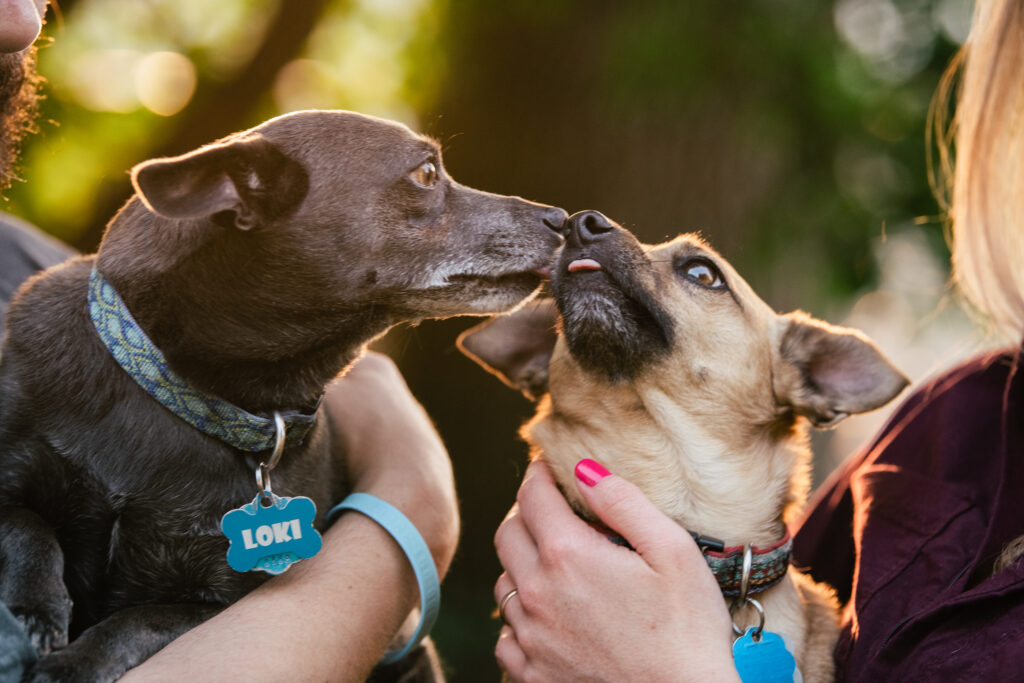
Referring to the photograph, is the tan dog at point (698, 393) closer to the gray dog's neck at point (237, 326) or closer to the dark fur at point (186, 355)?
the dark fur at point (186, 355)

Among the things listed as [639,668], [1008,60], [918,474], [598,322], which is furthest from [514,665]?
[1008,60]

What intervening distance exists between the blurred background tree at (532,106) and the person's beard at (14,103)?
1017 mm

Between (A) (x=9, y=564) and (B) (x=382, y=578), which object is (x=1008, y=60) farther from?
(A) (x=9, y=564)

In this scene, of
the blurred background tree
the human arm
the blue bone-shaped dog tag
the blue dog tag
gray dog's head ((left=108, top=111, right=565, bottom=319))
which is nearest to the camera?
the human arm

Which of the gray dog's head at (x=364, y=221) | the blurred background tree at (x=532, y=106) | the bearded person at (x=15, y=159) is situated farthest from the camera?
the blurred background tree at (x=532, y=106)

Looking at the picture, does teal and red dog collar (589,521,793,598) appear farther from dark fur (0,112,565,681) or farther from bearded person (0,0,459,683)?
dark fur (0,112,565,681)

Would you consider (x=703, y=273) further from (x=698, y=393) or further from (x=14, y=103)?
(x=14, y=103)

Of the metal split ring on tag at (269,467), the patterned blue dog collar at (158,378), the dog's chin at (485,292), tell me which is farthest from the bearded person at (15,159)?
the dog's chin at (485,292)

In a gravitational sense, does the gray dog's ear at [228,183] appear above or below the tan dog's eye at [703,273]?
above

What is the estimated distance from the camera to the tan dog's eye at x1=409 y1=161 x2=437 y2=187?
2211 millimetres

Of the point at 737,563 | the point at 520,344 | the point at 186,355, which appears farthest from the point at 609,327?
the point at 186,355

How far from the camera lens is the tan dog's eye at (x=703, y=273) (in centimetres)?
226

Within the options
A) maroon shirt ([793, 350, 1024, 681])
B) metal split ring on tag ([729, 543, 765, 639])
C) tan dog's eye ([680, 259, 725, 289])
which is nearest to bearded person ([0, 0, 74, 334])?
tan dog's eye ([680, 259, 725, 289])

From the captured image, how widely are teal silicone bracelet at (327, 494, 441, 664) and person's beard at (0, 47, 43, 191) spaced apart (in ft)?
4.54
